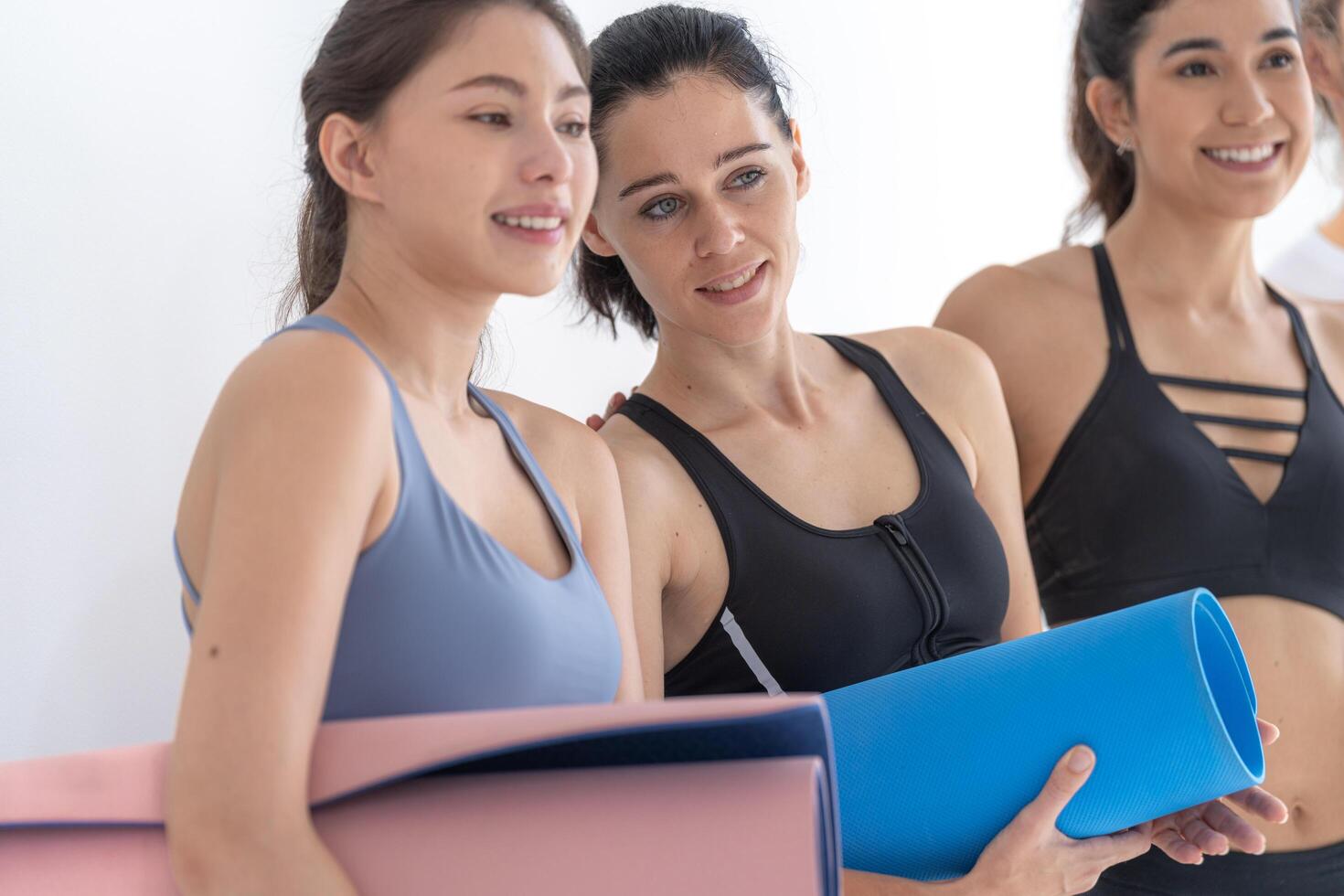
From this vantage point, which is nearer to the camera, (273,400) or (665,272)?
(273,400)

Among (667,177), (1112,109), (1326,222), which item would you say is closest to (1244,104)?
(1112,109)

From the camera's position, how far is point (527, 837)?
2.91ft

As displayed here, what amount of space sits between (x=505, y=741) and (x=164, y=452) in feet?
2.81

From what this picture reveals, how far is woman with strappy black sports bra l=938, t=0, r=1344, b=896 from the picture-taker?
185 cm

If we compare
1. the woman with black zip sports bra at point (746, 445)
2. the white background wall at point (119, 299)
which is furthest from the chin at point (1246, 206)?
the white background wall at point (119, 299)

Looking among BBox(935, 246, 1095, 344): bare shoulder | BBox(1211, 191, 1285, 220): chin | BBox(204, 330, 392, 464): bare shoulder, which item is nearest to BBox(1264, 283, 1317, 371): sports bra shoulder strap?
BBox(1211, 191, 1285, 220): chin

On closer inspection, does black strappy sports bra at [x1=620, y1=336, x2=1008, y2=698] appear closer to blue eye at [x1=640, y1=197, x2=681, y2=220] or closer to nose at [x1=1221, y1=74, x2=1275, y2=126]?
blue eye at [x1=640, y1=197, x2=681, y2=220]

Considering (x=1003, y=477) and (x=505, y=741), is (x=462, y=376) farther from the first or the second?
(x=1003, y=477)

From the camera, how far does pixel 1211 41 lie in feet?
6.31

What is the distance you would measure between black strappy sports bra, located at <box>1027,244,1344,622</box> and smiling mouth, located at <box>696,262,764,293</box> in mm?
581

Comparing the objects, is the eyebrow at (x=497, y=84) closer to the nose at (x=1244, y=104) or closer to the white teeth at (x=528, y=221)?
the white teeth at (x=528, y=221)

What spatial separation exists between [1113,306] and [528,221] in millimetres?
Result: 1103

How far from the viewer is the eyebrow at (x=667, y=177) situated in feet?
5.18

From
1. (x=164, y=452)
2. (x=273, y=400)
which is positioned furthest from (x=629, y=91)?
(x=273, y=400)
